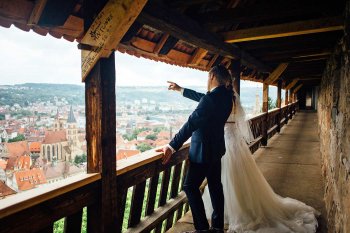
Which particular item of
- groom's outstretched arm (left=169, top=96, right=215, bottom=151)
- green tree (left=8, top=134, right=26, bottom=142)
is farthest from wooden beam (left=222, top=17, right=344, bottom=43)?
green tree (left=8, top=134, right=26, bottom=142)

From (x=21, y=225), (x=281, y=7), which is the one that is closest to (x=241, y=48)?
(x=281, y=7)

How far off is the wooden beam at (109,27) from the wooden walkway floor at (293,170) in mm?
2270

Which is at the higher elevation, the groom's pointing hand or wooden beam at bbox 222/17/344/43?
wooden beam at bbox 222/17/344/43

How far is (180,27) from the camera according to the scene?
327cm

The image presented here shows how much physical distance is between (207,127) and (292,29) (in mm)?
2219

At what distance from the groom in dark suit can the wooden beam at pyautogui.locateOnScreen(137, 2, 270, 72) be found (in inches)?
29.9

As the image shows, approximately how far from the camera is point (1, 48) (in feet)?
7.09

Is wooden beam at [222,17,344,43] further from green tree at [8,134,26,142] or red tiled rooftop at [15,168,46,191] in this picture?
red tiled rooftop at [15,168,46,191]

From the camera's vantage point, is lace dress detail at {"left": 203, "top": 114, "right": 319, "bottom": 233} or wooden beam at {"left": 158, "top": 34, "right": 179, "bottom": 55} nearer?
lace dress detail at {"left": 203, "top": 114, "right": 319, "bottom": 233}

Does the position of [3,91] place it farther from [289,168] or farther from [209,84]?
[289,168]

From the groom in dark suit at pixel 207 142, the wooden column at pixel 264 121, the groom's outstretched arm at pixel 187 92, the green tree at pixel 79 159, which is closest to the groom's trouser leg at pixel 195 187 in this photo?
the groom in dark suit at pixel 207 142

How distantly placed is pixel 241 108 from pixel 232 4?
166 centimetres

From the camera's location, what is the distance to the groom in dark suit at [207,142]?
264 cm

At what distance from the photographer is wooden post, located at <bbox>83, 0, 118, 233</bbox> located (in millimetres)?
2211
